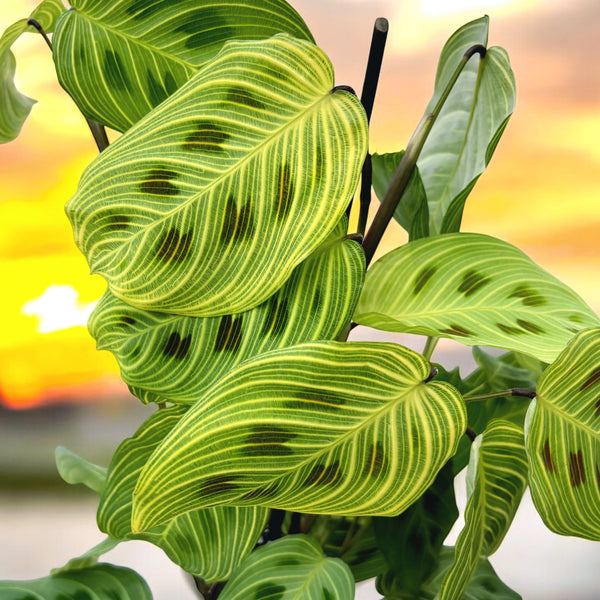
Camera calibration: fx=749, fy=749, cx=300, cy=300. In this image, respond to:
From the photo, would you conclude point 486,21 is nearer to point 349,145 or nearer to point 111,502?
point 349,145

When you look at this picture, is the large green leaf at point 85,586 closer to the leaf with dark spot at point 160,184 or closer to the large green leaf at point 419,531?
the large green leaf at point 419,531

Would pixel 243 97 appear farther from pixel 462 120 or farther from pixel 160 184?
pixel 462 120

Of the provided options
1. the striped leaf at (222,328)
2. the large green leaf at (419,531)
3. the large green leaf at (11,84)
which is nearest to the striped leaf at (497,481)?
the large green leaf at (419,531)

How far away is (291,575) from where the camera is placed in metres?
0.50

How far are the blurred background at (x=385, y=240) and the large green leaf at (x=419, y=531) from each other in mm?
559

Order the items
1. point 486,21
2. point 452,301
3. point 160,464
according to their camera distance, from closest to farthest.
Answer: point 160,464 → point 452,301 → point 486,21

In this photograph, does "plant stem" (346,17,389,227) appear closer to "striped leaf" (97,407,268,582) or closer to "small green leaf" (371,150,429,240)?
"small green leaf" (371,150,429,240)

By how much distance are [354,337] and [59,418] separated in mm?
481

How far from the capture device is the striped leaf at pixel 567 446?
0.41 metres

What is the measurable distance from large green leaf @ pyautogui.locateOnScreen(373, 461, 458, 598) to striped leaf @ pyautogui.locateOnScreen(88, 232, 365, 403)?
17cm

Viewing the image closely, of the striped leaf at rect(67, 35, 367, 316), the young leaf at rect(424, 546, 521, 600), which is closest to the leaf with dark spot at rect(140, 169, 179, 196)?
the striped leaf at rect(67, 35, 367, 316)

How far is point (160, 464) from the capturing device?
35 cm

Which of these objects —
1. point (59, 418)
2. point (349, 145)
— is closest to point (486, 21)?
point (349, 145)

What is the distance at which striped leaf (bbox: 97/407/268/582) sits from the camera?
500mm
